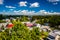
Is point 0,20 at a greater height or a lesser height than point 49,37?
greater

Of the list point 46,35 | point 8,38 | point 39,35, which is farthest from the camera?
point 46,35

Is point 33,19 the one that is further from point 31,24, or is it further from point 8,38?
point 8,38

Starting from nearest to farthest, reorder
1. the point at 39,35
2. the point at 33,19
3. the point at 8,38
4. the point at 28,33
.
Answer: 1. the point at 8,38
2. the point at 28,33
3. the point at 39,35
4. the point at 33,19

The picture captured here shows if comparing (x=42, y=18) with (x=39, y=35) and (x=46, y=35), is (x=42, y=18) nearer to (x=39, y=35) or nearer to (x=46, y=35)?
(x=46, y=35)

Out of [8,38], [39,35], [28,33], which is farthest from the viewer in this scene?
[39,35]

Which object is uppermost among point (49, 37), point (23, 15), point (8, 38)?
point (23, 15)

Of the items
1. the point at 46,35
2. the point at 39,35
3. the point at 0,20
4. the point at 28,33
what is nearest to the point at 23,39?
the point at 28,33

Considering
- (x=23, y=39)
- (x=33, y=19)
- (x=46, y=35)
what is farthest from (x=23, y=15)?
(x=23, y=39)

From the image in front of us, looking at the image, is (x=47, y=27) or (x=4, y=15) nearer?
(x=4, y=15)

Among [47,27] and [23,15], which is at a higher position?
[23,15]
